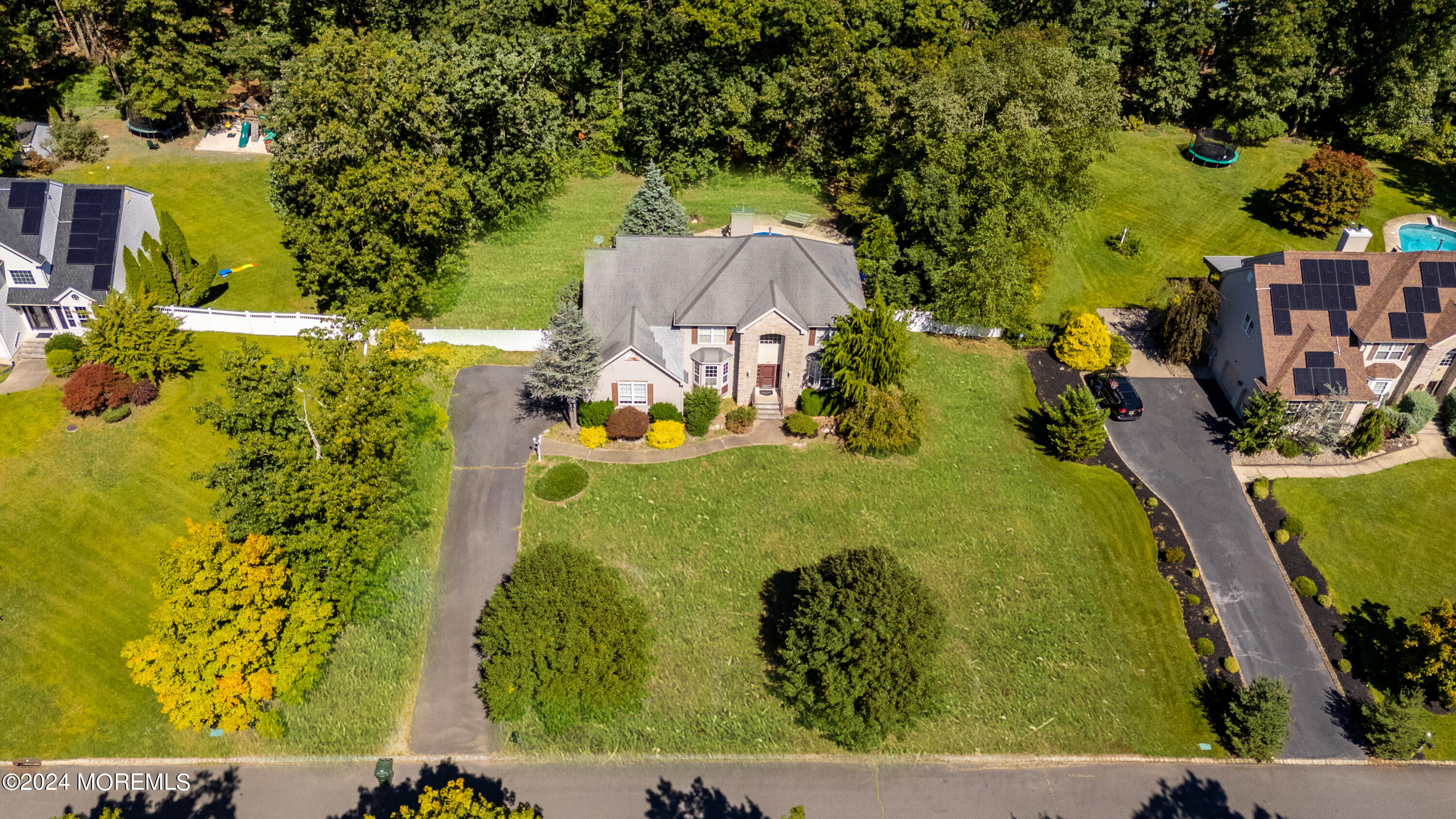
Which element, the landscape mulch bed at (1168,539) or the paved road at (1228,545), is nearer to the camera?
the paved road at (1228,545)

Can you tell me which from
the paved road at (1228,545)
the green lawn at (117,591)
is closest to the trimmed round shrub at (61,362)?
the green lawn at (117,591)

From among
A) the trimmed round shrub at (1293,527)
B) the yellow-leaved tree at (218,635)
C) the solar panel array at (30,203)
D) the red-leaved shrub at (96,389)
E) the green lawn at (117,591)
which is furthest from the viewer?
the solar panel array at (30,203)

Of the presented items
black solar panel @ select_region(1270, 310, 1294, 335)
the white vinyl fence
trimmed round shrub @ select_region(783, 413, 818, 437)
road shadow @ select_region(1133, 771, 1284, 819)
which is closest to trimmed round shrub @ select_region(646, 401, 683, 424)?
trimmed round shrub @ select_region(783, 413, 818, 437)

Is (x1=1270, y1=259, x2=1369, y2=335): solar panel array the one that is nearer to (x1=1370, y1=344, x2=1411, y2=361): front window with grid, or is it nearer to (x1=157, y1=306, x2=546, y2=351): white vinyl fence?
(x1=1370, y1=344, x2=1411, y2=361): front window with grid

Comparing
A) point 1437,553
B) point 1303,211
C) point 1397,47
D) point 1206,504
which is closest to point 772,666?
point 1206,504

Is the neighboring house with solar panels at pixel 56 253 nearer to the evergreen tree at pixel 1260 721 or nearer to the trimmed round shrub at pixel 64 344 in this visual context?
the trimmed round shrub at pixel 64 344

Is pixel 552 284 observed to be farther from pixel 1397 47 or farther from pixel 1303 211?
pixel 1397 47
